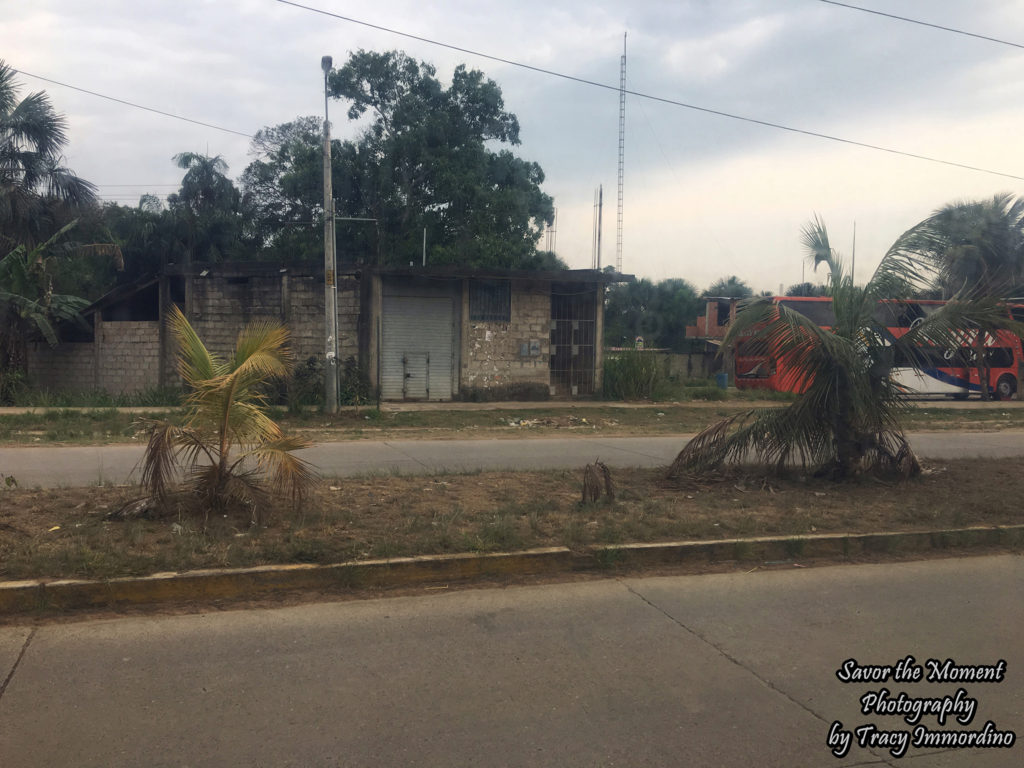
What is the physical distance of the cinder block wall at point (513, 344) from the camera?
878 inches

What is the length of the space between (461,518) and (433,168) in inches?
1064

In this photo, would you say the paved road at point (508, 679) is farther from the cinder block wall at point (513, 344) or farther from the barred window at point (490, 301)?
the barred window at point (490, 301)

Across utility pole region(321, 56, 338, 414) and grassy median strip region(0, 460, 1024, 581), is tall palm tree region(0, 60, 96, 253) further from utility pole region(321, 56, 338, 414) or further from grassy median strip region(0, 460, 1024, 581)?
grassy median strip region(0, 460, 1024, 581)

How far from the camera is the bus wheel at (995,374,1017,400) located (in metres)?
30.4

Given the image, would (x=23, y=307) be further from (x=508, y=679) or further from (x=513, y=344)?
(x=508, y=679)

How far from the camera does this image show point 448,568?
236 inches

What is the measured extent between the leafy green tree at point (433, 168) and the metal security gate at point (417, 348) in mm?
9940

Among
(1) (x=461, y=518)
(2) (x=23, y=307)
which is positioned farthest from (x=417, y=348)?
(1) (x=461, y=518)

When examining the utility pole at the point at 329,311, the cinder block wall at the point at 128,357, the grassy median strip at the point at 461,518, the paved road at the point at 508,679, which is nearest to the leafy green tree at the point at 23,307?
the cinder block wall at the point at 128,357

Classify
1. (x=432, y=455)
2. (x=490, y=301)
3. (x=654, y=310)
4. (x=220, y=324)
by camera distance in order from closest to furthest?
(x=432, y=455), (x=220, y=324), (x=490, y=301), (x=654, y=310)

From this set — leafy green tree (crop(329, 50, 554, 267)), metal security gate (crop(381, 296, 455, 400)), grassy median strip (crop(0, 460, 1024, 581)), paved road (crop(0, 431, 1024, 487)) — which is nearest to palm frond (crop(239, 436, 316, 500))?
grassy median strip (crop(0, 460, 1024, 581))

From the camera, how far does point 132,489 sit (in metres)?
7.89

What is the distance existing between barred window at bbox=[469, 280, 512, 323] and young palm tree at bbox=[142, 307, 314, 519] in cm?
1540

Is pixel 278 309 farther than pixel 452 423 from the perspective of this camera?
Yes
